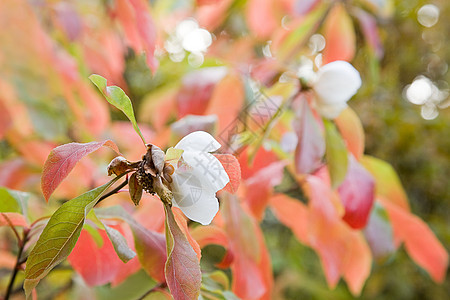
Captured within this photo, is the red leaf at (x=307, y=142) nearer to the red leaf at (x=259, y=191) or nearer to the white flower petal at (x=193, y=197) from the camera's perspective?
the red leaf at (x=259, y=191)

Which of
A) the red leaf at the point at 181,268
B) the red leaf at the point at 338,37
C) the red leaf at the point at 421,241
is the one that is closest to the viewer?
the red leaf at the point at 181,268

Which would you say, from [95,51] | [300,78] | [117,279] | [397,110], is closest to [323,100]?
[300,78]

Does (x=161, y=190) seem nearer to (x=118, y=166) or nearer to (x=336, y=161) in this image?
(x=118, y=166)

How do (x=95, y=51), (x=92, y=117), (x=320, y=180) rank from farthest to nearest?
(x=95, y=51) → (x=92, y=117) → (x=320, y=180)

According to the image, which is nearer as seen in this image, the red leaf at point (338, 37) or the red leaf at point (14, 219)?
the red leaf at point (14, 219)

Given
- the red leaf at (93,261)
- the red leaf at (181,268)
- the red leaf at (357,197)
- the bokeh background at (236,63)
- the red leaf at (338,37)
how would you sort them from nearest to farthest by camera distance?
the red leaf at (181,268) < the red leaf at (93,261) < the red leaf at (357,197) < the bokeh background at (236,63) < the red leaf at (338,37)

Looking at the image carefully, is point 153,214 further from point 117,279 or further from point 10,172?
point 10,172

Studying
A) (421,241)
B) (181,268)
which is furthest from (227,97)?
(181,268)

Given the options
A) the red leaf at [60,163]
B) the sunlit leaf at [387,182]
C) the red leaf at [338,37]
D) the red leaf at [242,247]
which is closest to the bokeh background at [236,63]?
the red leaf at [338,37]
